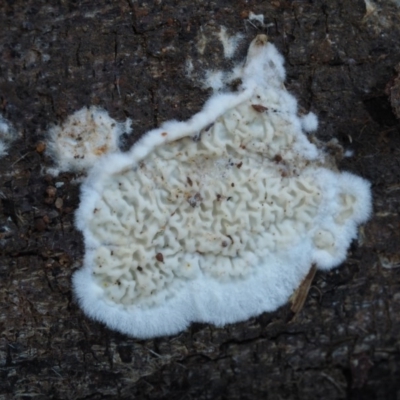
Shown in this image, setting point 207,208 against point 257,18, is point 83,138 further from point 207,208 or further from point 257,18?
point 257,18

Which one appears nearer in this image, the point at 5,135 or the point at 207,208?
the point at 5,135

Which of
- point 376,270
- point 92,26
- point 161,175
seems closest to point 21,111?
point 92,26

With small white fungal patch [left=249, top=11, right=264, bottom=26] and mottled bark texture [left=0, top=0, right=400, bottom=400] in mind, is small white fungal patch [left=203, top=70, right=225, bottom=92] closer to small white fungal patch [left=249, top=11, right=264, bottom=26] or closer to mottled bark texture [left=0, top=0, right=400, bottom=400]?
mottled bark texture [left=0, top=0, right=400, bottom=400]

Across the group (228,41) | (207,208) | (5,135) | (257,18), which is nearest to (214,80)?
(228,41)

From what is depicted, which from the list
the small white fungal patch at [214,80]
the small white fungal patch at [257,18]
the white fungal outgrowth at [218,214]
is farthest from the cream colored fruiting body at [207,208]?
the small white fungal patch at [257,18]

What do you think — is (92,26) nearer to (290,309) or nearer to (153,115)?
(153,115)

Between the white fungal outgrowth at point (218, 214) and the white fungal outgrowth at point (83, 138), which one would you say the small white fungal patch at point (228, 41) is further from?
the white fungal outgrowth at point (83, 138)
